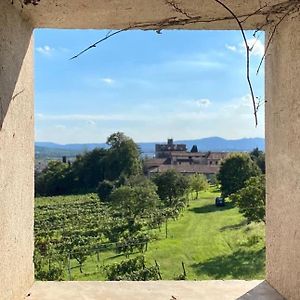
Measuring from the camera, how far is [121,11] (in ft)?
4.44

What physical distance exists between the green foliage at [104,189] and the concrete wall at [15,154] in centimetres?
2361

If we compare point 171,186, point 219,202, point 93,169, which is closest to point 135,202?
point 171,186

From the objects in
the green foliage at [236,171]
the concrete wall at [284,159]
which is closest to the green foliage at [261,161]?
A: the concrete wall at [284,159]

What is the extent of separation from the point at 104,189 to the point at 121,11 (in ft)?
81.9

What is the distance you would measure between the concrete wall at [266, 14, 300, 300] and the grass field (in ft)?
43.0

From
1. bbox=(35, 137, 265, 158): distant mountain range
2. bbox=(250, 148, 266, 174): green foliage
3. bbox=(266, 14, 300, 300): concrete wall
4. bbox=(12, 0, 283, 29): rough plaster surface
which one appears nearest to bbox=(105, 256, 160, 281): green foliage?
bbox=(35, 137, 265, 158): distant mountain range

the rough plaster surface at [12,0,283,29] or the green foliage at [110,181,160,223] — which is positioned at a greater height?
the rough plaster surface at [12,0,283,29]

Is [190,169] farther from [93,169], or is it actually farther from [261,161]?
[261,161]

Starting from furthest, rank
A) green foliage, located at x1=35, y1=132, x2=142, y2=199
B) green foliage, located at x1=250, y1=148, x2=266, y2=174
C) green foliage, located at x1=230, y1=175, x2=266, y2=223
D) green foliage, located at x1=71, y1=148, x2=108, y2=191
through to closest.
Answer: green foliage, located at x1=71, y1=148, x2=108, y2=191 < green foliage, located at x1=35, y1=132, x2=142, y2=199 < green foliage, located at x1=230, y1=175, x2=266, y2=223 < green foliage, located at x1=250, y1=148, x2=266, y2=174

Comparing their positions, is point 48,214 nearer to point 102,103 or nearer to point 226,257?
point 226,257

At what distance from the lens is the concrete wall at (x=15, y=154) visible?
1.24 metres

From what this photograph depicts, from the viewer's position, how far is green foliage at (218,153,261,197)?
1708cm

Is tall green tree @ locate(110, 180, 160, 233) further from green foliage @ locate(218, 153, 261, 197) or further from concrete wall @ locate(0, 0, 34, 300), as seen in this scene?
concrete wall @ locate(0, 0, 34, 300)

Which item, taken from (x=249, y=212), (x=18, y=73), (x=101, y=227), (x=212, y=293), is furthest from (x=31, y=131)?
(x=101, y=227)
